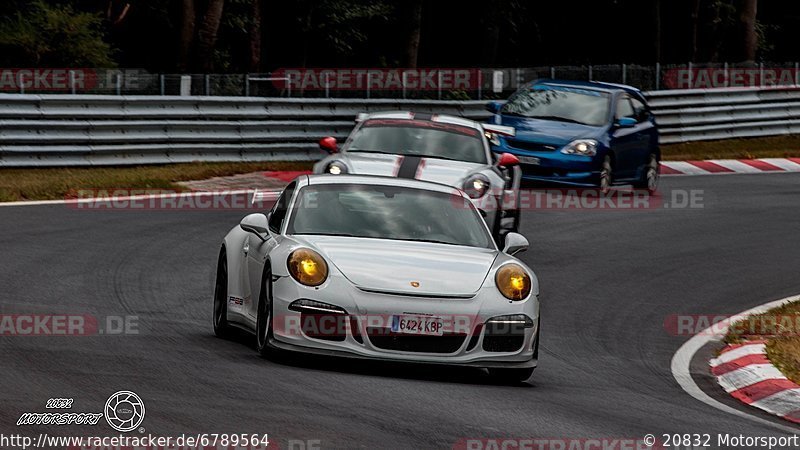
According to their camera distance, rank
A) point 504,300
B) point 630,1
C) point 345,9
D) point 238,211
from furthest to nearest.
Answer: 1. point 630,1
2. point 345,9
3. point 238,211
4. point 504,300

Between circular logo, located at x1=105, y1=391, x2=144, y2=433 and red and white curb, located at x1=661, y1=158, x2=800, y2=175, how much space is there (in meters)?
19.6

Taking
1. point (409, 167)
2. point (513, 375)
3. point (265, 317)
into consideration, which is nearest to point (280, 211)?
point (265, 317)

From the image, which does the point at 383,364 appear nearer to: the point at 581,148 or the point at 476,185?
the point at 476,185

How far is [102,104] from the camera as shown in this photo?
22.2 metres

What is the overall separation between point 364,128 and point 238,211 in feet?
7.10

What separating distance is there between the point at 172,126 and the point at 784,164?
458 inches

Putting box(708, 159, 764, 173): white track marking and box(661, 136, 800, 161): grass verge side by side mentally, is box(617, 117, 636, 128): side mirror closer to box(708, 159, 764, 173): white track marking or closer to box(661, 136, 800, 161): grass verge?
box(708, 159, 764, 173): white track marking

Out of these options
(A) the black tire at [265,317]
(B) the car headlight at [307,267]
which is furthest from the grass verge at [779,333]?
(A) the black tire at [265,317]

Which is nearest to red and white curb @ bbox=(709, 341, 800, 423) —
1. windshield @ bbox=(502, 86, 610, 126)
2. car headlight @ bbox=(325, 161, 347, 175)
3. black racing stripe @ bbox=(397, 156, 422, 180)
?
black racing stripe @ bbox=(397, 156, 422, 180)

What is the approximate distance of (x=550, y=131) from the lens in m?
22.5

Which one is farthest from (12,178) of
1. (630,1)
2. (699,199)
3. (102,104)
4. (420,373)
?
(630,1)

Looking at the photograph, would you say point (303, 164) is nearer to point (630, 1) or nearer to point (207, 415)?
point (207, 415)

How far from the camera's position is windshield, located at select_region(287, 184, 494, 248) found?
10500mm

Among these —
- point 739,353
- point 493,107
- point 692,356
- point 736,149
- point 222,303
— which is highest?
point 493,107
